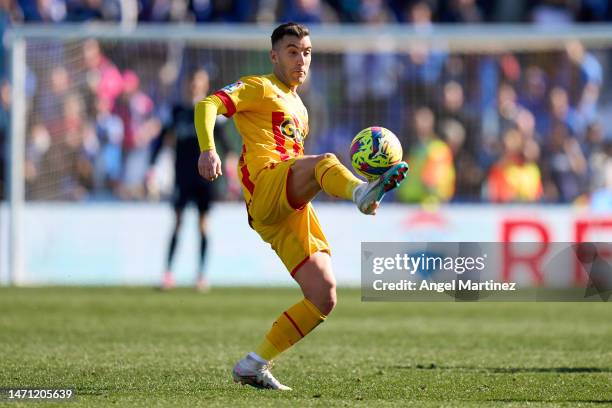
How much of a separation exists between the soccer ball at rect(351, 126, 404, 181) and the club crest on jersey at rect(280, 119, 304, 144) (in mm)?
895

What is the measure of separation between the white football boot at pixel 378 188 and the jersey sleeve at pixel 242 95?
1.27 m

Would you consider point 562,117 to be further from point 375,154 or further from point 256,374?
point 375,154

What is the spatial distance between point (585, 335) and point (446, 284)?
468 cm

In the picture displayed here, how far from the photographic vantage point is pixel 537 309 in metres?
14.0

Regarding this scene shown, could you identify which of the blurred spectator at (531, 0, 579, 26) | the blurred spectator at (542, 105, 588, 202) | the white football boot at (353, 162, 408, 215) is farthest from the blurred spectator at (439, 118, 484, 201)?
the white football boot at (353, 162, 408, 215)

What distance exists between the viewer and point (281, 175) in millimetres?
6992

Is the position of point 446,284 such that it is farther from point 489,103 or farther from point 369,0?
point 369,0

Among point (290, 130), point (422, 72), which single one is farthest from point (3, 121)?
point (290, 130)

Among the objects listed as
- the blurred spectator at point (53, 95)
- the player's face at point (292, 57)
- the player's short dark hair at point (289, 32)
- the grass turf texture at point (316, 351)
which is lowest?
the grass turf texture at point (316, 351)

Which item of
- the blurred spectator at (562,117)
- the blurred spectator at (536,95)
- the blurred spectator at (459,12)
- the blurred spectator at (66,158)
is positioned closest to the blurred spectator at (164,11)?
the blurred spectator at (66,158)

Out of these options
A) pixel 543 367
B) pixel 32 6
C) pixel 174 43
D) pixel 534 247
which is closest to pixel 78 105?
pixel 174 43

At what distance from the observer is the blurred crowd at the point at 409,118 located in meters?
17.4

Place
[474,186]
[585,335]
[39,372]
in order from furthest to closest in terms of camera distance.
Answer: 1. [474,186]
2. [585,335]
3. [39,372]

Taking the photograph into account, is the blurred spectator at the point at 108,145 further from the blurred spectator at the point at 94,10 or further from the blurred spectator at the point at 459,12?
the blurred spectator at the point at 459,12
